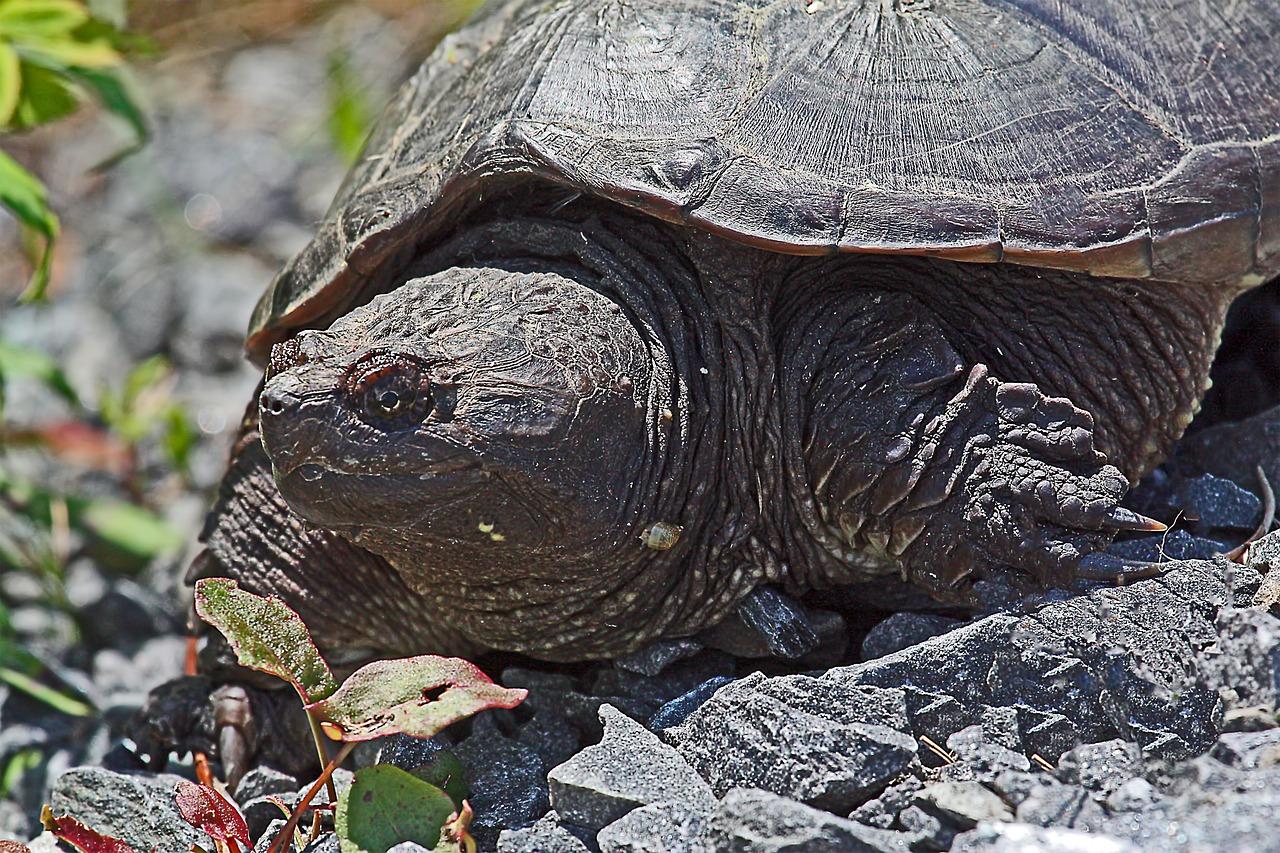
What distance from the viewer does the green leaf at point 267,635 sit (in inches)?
93.7

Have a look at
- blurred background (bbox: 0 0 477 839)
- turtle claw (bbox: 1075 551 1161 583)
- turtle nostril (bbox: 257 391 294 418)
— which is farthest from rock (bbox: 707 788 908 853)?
blurred background (bbox: 0 0 477 839)

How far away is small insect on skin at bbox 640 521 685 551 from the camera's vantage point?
2686 millimetres

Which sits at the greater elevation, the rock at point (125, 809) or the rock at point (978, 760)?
the rock at point (978, 760)

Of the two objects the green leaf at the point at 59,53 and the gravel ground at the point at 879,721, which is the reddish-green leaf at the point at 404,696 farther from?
the green leaf at the point at 59,53

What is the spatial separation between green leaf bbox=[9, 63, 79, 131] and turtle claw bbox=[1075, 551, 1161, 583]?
117 inches

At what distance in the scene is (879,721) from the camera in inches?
91.3

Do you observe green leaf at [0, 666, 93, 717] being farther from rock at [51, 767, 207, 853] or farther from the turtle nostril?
the turtle nostril

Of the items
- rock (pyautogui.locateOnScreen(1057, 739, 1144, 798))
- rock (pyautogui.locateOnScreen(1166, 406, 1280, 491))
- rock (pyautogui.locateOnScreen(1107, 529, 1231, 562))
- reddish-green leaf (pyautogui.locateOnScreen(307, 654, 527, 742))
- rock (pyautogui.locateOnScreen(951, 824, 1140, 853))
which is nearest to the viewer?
rock (pyautogui.locateOnScreen(951, 824, 1140, 853))

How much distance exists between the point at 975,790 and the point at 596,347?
1097 mm

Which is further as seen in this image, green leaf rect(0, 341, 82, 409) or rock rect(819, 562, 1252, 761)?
green leaf rect(0, 341, 82, 409)

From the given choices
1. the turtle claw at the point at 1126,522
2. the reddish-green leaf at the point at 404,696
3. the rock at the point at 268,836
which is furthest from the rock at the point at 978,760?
the rock at the point at 268,836

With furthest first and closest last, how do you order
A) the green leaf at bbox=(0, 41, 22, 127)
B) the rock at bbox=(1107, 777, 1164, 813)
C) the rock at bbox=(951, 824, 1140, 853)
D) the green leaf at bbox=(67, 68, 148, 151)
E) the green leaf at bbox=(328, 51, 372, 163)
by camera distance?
1. the green leaf at bbox=(328, 51, 372, 163)
2. the green leaf at bbox=(67, 68, 148, 151)
3. the green leaf at bbox=(0, 41, 22, 127)
4. the rock at bbox=(1107, 777, 1164, 813)
5. the rock at bbox=(951, 824, 1140, 853)

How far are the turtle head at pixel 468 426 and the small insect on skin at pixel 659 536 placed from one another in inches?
1.7

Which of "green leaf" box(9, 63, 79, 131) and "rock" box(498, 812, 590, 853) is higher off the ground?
"green leaf" box(9, 63, 79, 131)
